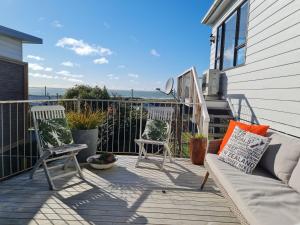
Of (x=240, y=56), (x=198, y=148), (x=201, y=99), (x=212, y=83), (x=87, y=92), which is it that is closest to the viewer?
(x=198, y=148)

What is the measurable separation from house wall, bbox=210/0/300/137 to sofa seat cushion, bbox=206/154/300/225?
1.01 m

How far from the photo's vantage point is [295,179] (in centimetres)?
216

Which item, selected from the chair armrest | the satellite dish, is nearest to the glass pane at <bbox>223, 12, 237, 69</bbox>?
the satellite dish

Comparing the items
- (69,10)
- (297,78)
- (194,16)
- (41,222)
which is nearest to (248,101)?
(297,78)

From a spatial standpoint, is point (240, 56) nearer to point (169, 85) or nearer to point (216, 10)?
point (216, 10)

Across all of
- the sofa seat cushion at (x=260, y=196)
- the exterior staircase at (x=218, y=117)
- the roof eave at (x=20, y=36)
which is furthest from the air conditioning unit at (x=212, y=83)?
the roof eave at (x=20, y=36)

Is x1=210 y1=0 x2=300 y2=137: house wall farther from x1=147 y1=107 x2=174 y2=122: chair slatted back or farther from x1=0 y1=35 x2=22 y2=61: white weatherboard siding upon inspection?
x1=0 y1=35 x2=22 y2=61: white weatherboard siding

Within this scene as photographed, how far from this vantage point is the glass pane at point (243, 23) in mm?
4770

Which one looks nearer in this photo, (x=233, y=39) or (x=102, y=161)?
(x=102, y=161)

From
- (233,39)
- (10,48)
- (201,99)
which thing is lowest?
(201,99)

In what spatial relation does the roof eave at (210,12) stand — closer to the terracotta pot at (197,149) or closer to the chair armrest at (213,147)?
the terracotta pot at (197,149)

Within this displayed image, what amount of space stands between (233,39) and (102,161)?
3992 millimetres

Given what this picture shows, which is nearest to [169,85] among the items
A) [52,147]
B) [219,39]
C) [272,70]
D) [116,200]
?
[219,39]

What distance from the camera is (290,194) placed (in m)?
2.01
